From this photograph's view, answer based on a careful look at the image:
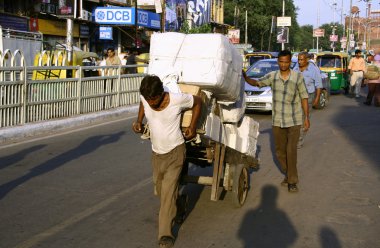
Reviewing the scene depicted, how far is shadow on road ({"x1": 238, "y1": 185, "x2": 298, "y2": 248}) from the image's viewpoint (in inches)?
189

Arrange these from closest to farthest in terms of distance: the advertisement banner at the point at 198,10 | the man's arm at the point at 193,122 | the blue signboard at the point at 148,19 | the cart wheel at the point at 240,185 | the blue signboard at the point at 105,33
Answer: the man's arm at the point at 193,122 < the cart wheel at the point at 240,185 < the blue signboard at the point at 105,33 < the blue signboard at the point at 148,19 < the advertisement banner at the point at 198,10

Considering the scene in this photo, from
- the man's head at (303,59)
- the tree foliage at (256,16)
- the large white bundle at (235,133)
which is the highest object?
the tree foliage at (256,16)

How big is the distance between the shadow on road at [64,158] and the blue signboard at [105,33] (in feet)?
64.1

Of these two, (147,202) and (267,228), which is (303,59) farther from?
(267,228)

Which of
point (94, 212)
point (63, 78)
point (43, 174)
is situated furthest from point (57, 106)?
point (94, 212)

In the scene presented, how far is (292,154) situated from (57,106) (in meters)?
6.70

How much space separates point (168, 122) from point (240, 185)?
174cm

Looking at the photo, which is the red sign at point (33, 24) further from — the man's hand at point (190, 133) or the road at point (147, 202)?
the man's hand at point (190, 133)

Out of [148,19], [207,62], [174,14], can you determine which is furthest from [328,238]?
[174,14]

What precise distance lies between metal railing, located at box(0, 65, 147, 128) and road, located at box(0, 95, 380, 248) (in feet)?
3.26

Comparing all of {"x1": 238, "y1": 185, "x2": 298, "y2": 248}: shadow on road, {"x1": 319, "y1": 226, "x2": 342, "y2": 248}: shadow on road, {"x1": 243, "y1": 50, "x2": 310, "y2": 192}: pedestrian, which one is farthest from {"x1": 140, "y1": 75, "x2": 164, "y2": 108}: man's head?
{"x1": 243, "y1": 50, "x2": 310, "y2": 192}: pedestrian

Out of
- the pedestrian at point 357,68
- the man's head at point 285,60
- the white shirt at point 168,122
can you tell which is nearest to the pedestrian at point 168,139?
the white shirt at point 168,122

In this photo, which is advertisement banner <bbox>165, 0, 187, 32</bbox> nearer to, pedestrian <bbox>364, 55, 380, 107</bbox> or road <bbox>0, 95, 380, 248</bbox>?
pedestrian <bbox>364, 55, 380, 107</bbox>

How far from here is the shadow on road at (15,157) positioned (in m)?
7.91
